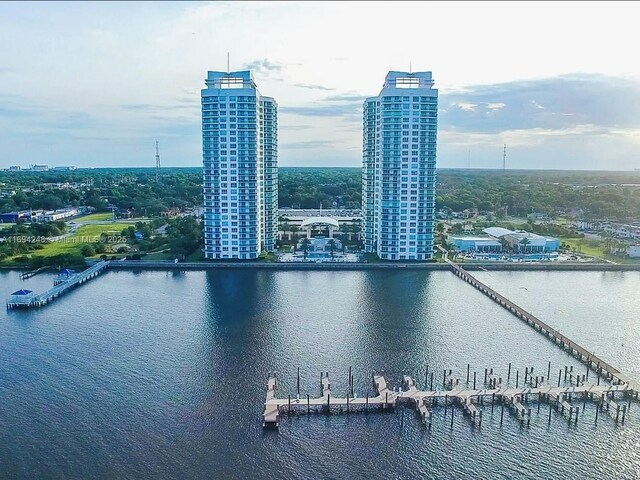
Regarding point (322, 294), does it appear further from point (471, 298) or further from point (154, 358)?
point (154, 358)

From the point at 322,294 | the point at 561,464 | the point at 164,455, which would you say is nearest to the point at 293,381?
the point at 164,455

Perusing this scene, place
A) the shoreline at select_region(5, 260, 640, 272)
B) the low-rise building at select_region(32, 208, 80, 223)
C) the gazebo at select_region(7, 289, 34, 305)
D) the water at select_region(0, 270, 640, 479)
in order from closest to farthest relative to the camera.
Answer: the water at select_region(0, 270, 640, 479), the gazebo at select_region(7, 289, 34, 305), the shoreline at select_region(5, 260, 640, 272), the low-rise building at select_region(32, 208, 80, 223)

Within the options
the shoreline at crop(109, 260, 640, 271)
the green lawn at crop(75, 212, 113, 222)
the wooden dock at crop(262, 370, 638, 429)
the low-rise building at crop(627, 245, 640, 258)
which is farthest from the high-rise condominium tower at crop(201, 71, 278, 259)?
the green lawn at crop(75, 212, 113, 222)

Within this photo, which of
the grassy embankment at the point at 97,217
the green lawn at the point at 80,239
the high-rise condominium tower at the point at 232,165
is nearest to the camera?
the high-rise condominium tower at the point at 232,165

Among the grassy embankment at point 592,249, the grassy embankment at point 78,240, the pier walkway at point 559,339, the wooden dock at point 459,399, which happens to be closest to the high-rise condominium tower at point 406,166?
the pier walkway at point 559,339

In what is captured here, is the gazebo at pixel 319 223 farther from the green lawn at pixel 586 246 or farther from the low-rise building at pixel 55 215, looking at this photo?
the low-rise building at pixel 55 215

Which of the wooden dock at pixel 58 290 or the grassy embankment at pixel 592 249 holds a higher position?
the grassy embankment at pixel 592 249

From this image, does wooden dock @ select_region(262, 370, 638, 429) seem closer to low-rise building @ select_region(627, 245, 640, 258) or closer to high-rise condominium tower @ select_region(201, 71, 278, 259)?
high-rise condominium tower @ select_region(201, 71, 278, 259)
